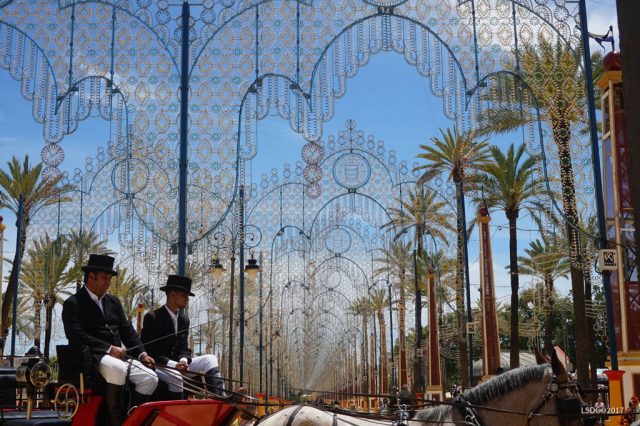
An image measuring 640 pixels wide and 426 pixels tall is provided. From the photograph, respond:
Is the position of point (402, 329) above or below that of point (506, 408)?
above

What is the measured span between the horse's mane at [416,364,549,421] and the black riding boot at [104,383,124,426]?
2.80 metres

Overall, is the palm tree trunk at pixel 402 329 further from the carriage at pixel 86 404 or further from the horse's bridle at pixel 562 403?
the horse's bridle at pixel 562 403

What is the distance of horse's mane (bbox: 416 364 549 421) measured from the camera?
21.9 ft

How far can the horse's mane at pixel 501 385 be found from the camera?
6.68 meters

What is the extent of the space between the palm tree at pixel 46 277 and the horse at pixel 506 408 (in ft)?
85.7

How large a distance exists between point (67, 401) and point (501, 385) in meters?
3.88

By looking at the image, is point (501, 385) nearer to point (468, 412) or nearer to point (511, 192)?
point (468, 412)

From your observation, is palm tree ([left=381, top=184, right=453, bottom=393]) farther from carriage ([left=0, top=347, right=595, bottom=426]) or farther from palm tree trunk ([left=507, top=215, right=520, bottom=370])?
carriage ([left=0, top=347, right=595, bottom=426])

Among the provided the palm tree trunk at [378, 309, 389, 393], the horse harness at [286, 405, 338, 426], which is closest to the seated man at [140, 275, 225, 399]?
the horse harness at [286, 405, 338, 426]

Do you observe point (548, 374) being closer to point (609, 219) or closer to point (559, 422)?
point (559, 422)

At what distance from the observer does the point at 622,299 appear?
2144 cm

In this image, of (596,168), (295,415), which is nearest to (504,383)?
(295,415)

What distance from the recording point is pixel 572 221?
1603 cm

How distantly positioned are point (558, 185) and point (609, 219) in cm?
618
